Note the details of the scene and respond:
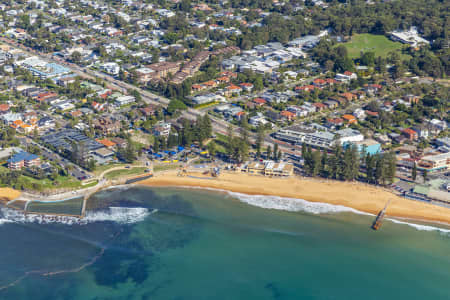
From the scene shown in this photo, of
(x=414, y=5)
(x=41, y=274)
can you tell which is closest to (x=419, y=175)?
(x=41, y=274)

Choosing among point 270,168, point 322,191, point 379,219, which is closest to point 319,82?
point 270,168

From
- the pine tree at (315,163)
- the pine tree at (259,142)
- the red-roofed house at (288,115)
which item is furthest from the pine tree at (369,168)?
the red-roofed house at (288,115)

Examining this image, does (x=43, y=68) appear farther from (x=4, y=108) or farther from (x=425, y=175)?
(x=425, y=175)

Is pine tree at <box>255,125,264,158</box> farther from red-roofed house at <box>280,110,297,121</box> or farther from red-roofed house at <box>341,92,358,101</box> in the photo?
red-roofed house at <box>341,92,358,101</box>

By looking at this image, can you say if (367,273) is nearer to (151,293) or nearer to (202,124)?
(151,293)

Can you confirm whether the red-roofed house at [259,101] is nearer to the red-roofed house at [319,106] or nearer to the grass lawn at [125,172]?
the red-roofed house at [319,106]

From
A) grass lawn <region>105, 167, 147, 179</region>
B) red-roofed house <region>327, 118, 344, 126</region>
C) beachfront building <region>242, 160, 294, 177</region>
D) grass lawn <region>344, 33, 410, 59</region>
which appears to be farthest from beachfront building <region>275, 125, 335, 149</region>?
grass lawn <region>344, 33, 410, 59</region>
